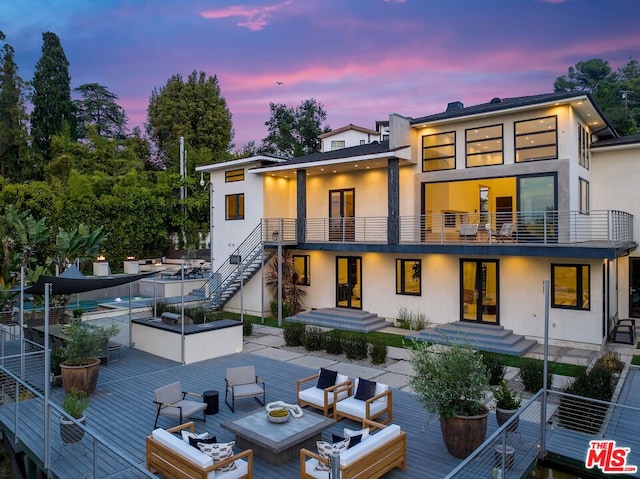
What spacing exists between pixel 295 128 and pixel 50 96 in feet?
92.3

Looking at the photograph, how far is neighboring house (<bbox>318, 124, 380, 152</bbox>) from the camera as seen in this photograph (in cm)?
4481

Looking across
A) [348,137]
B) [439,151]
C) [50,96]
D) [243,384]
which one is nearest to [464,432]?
[243,384]

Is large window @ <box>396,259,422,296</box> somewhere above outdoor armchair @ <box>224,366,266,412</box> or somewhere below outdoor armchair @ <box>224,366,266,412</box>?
above

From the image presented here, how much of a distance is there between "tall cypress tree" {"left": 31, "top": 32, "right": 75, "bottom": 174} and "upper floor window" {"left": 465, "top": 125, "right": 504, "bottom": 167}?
4009 centimetres

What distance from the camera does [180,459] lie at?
6492 millimetres

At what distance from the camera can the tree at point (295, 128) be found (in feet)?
190

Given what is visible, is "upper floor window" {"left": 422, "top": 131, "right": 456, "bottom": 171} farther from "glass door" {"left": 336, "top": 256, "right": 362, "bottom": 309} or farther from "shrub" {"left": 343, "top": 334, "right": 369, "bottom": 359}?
"shrub" {"left": 343, "top": 334, "right": 369, "bottom": 359}

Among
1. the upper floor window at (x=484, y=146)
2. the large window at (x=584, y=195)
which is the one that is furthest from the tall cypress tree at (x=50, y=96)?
the large window at (x=584, y=195)

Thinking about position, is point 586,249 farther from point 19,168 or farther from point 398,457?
point 19,168

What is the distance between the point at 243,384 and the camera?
1037 cm

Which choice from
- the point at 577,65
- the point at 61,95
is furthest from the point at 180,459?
the point at 577,65

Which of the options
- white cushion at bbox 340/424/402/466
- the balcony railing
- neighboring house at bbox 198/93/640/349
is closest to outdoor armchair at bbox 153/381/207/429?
white cushion at bbox 340/424/402/466

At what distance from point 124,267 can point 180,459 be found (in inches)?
1106

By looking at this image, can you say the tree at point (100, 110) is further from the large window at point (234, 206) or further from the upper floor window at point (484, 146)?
the upper floor window at point (484, 146)
